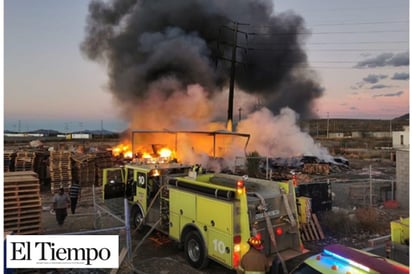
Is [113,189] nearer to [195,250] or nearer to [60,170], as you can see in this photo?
[195,250]

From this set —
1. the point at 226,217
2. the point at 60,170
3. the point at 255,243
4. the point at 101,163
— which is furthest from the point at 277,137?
the point at 255,243

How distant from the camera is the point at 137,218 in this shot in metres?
9.31

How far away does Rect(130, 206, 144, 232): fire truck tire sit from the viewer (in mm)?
9095

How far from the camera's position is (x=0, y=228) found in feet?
15.3

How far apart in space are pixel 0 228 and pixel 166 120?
1880 centimetres

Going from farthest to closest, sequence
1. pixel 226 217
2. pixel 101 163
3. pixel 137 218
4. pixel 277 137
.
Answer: pixel 277 137
pixel 101 163
pixel 137 218
pixel 226 217

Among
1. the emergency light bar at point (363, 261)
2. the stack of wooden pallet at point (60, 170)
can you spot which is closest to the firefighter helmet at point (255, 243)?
the emergency light bar at point (363, 261)

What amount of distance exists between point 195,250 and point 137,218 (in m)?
2.89

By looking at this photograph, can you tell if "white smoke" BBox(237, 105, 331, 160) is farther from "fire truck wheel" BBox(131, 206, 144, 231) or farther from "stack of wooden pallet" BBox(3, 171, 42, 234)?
"stack of wooden pallet" BBox(3, 171, 42, 234)

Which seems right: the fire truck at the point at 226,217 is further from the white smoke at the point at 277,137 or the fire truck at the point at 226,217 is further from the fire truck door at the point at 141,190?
the white smoke at the point at 277,137

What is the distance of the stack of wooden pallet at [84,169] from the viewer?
18109 millimetres

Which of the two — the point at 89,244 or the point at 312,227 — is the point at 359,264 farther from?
the point at 312,227

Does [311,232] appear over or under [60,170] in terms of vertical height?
under

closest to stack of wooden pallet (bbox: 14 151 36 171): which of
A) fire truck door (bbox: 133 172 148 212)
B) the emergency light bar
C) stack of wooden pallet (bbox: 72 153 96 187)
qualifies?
stack of wooden pallet (bbox: 72 153 96 187)
